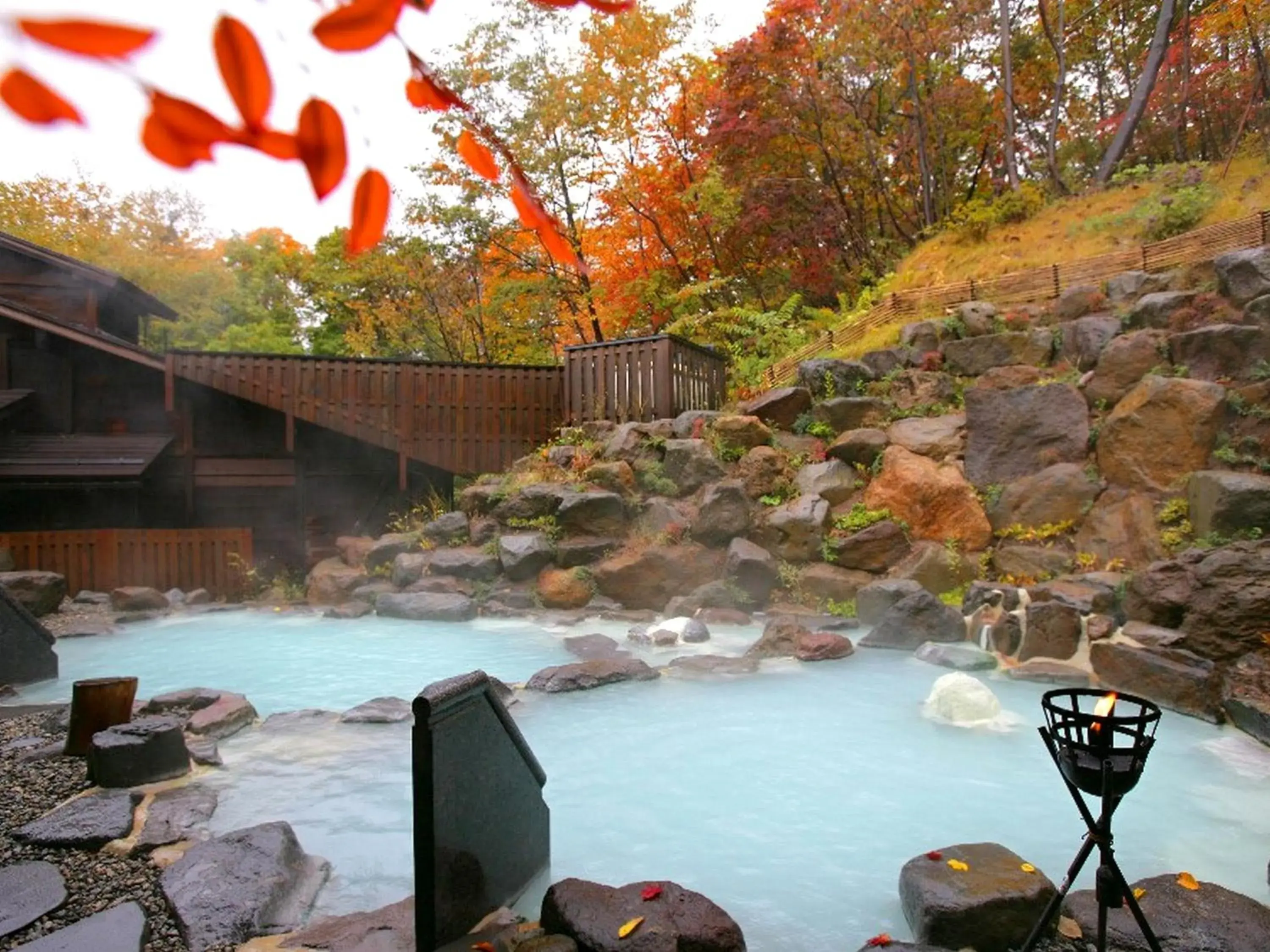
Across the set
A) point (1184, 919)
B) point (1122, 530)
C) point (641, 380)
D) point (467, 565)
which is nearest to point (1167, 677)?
point (1122, 530)

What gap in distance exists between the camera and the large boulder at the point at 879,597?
27.7 ft

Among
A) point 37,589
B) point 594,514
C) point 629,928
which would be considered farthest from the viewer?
point 594,514

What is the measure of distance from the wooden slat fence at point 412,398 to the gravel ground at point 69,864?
895cm

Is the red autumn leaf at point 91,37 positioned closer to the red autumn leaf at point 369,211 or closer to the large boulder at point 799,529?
the red autumn leaf at point 369,211

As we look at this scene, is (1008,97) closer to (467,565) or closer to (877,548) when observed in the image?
(877,548)

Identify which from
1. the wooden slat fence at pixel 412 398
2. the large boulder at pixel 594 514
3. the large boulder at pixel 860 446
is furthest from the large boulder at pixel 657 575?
the wooden slat fence at pixel 412 398

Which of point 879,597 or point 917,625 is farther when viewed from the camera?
point 879,597

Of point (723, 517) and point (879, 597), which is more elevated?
point (723, 517)

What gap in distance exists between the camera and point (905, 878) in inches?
129

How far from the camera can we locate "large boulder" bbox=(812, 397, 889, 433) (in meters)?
11.1

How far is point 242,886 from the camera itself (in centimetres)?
319

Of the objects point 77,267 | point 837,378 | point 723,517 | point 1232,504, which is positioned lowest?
point 723,517

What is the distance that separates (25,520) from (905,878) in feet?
45.9

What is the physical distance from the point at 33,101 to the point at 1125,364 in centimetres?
1085
